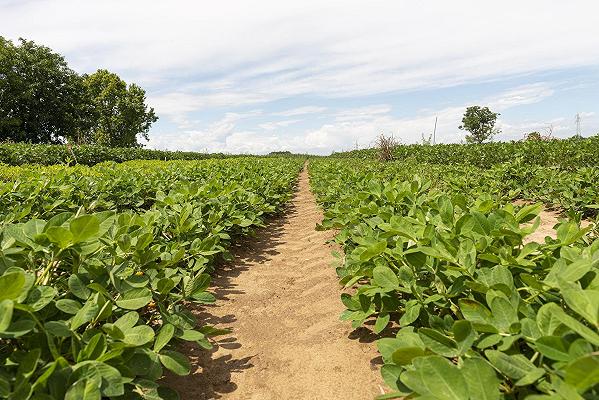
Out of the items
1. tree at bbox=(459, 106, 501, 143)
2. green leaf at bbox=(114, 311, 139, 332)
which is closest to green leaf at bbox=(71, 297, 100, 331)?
green leaf at bbox=(114, 311, 139, 332)

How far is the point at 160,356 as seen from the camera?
1682 mm

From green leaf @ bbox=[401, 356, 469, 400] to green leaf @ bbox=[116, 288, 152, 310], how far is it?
1144 millimetres

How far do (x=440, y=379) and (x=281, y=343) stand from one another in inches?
83.0

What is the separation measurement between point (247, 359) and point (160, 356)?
122 centimetres

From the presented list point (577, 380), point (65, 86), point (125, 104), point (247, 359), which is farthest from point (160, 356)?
point (125, 104)

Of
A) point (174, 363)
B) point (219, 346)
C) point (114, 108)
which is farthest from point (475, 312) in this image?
point (114, 108)

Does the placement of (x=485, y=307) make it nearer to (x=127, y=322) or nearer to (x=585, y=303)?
(x=585, y=303)

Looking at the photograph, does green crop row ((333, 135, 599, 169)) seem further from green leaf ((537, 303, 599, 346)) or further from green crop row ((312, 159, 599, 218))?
green leaf ((537, 303, 599, 346))

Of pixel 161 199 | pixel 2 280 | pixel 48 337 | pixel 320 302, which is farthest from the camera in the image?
pixel 161 199

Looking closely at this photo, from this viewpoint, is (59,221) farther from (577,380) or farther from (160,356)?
(577,380)

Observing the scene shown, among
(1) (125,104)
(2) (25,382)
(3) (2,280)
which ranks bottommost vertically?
(2) (25,382)

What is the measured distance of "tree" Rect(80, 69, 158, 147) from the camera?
56.2 metres

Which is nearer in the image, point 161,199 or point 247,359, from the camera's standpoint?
point 247,359

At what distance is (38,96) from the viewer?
151ft
